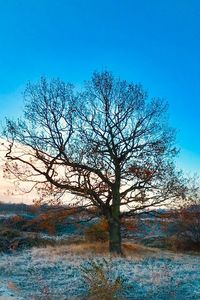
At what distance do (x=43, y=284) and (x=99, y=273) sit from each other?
493 cm

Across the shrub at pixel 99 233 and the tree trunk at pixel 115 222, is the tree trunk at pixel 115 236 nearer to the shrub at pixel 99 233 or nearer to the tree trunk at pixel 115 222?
the tree trunk at pixel 115 222

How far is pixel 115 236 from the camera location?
1236 inches

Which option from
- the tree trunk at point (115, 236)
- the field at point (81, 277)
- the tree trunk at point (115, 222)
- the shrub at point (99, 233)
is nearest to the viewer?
the field at point (81, 277)

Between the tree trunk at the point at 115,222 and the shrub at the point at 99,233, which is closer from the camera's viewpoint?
the tree trunk at the point at 115,222

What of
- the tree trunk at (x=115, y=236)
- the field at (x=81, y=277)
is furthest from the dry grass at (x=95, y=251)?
the tree trunk at (x=115, y=236)

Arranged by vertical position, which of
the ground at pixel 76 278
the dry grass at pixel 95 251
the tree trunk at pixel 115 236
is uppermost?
the tree trunk at pixel 115 236

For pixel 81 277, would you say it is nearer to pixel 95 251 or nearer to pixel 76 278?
pixel 76 278

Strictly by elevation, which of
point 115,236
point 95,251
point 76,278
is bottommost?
point 76,278

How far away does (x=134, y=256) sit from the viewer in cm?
3012

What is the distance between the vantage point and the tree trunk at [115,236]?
31172mm

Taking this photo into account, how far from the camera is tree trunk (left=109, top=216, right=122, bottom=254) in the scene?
3117 centimetres

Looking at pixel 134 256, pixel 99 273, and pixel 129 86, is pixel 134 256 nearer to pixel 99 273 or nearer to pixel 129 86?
pixel 129 86

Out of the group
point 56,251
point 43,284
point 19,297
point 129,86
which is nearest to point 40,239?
point 56,251

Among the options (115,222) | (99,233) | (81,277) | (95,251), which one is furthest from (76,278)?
(99,233)
